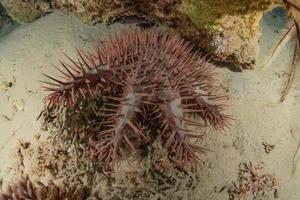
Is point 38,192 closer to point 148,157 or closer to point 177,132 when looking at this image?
point 148,157

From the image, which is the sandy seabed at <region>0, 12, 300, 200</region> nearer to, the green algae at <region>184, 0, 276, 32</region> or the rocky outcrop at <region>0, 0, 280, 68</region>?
the rocky outcrop at <region>0, 0, 280, 68</region>

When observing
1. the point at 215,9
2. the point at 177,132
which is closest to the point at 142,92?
the point at 177,132

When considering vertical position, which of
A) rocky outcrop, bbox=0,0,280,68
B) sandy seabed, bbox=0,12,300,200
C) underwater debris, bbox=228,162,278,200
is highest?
rocky outcrop, bbox=0,0,280,68

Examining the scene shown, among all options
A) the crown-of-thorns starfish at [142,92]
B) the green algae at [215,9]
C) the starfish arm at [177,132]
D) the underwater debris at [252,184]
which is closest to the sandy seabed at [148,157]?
the underwater debris at [252,184]

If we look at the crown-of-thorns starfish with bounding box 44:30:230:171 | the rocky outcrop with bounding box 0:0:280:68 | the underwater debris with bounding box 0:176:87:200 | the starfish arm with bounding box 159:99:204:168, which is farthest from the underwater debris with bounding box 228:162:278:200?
the underwater debris with bounding box 0:176:87:200

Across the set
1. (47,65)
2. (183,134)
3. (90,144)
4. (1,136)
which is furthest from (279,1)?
(1,136)
